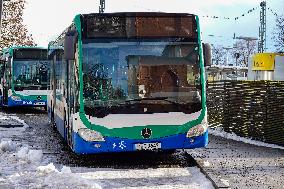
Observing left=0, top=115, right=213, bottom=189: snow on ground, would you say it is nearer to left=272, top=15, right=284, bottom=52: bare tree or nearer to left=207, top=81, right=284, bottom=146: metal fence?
left=207, top=81, right=284, bottom=146: metal fence

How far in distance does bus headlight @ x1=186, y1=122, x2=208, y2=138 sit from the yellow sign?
2429cm

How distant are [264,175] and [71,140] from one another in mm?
4056

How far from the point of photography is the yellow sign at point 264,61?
35094 mm

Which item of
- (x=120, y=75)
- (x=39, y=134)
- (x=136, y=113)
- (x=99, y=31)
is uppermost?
(x=99, y=31)

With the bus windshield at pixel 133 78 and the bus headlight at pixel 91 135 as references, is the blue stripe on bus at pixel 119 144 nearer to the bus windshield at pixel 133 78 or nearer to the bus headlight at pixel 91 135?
the bus headlight at pixel 91 135

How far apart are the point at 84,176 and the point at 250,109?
819cm

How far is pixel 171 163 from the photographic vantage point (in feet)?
38.7

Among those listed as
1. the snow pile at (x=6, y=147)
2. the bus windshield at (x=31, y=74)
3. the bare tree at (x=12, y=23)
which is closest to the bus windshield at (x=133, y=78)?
the snow pile at (x=6, y=147)

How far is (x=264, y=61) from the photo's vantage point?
35.7 meters

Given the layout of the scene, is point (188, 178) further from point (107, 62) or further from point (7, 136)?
point (7, 136)

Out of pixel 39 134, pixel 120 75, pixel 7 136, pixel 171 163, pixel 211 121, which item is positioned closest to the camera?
pixel 120 75

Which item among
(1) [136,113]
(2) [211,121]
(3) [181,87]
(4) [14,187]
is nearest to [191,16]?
(3) [181,87]

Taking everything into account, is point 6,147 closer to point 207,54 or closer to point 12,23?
point 207,54

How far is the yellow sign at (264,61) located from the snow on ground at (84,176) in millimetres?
25195
